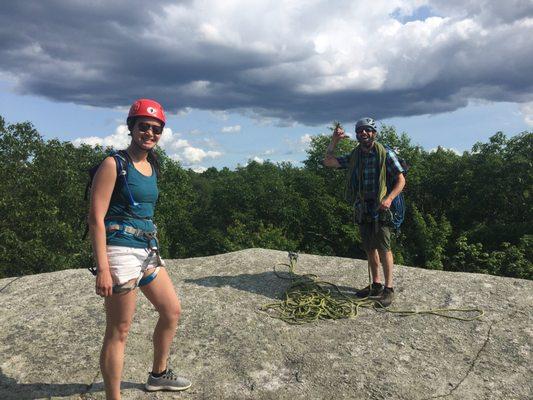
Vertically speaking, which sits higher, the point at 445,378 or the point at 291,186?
the point at 291,186

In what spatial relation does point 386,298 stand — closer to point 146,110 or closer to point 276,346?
point 276,346

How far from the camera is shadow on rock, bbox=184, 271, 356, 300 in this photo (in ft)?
18.4

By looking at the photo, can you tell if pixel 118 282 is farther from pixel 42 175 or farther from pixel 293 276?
pixel 42 175

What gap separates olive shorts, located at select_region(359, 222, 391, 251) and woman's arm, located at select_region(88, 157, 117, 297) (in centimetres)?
326

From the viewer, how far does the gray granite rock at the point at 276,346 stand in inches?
140

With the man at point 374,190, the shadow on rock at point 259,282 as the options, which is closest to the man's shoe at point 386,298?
the man at point 374,190

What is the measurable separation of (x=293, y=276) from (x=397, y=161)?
2179mm

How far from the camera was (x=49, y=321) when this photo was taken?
4.73m

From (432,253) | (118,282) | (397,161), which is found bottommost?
(432,253)

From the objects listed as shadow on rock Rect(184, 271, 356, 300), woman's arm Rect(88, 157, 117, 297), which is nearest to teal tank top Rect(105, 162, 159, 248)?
woman's arm Rect(88, 157, 117, 297)

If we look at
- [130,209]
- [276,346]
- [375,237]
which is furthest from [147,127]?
[375,237]

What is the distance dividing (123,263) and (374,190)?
317 cm

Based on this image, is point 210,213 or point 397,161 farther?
point 210,213

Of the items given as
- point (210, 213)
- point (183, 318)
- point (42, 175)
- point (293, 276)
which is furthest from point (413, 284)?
point (210, 213)
